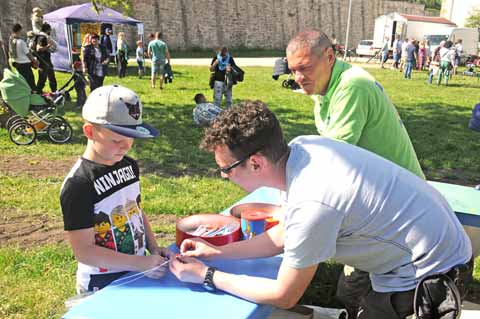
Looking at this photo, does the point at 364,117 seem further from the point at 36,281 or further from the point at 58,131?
the point at 58,131

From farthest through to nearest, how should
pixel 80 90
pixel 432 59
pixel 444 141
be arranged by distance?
pixel 432 59, pixel 80 90, pixel 444 141

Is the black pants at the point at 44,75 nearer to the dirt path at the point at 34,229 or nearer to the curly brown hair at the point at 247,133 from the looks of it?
the dirt path at the point at 34,229

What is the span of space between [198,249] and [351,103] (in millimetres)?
1096

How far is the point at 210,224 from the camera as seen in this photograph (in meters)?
2.42

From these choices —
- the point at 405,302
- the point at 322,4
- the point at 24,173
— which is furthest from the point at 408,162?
the point at 322,4

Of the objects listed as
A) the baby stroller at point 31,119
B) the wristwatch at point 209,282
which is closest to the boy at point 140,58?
the baby stroller at point 31,119

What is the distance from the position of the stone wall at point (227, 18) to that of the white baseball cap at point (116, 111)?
22657 mm

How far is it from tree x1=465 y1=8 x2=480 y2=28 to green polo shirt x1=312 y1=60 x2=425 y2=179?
154 feet

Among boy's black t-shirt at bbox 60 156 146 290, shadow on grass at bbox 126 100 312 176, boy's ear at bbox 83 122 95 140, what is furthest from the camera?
shadow on grass at bbox 126 100 312 176

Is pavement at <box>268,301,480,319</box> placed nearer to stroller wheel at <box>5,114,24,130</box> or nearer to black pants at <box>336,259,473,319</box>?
black pants at <box>336,259,473,319</box>

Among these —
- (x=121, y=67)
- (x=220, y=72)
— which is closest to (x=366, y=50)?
(x=121, y=67)

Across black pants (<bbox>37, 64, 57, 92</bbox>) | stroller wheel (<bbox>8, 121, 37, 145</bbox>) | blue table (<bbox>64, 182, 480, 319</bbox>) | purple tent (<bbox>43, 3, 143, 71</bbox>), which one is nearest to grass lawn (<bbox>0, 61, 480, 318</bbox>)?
stroller wheel (<bbox>8, 121, 37, 145</bbox>)

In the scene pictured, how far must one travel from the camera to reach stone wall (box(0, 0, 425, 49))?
3125cm

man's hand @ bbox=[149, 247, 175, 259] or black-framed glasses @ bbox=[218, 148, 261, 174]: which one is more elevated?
black-framed glasses @ bbox=[218, 148, 261, 174]
